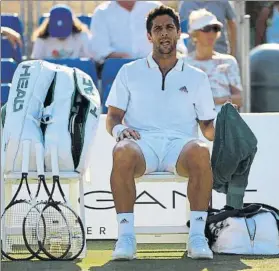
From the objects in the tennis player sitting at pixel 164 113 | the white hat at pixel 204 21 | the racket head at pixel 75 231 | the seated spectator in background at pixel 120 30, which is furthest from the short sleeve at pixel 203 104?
the seated spectator in background at pixel 120 30

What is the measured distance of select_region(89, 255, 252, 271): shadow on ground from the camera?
4891 mm

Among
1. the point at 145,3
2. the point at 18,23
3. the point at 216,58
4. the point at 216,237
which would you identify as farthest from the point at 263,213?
the point at 18,23

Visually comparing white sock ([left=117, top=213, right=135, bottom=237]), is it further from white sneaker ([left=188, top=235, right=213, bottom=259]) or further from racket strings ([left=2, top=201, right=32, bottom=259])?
racket strings ([left=2, top=201, right=32, bottom=259])

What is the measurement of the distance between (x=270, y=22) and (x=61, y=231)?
4.57 metres

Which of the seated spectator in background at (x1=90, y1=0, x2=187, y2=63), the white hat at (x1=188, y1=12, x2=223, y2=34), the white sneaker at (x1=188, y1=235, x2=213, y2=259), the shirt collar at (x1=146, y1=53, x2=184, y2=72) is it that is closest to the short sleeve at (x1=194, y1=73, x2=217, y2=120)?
the shirt collar at (x1=146, y1=53, x2=184, y2=72)

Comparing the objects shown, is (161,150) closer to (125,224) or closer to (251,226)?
(125,224)

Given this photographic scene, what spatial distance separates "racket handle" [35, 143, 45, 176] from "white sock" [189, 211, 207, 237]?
820mm

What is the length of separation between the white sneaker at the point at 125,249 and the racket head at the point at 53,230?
26 centimetres

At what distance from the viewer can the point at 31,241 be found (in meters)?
5.20

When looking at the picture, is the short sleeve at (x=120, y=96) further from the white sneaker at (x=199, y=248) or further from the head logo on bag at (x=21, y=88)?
the white sneaker at (x=199, y=248)

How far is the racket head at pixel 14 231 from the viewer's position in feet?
17.5

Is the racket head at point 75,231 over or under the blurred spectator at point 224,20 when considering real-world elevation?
under

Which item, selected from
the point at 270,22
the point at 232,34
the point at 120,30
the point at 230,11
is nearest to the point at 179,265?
the point at 120,30

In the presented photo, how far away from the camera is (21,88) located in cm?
546
